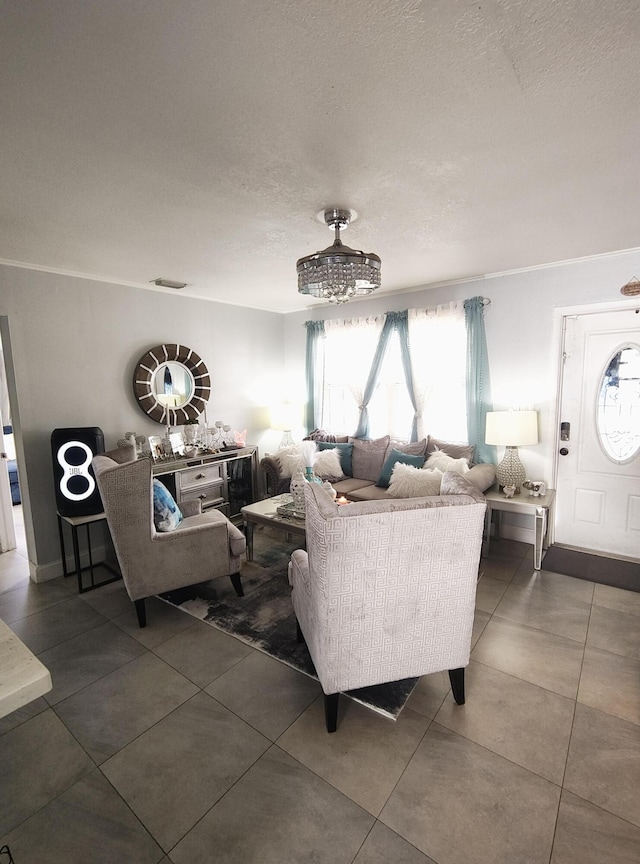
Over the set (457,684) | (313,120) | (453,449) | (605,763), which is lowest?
(605,763)

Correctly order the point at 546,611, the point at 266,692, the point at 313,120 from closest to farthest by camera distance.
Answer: the point at 313,120 → the point at 266,692 → the point at 546,611

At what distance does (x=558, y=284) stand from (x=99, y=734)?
4.43 m

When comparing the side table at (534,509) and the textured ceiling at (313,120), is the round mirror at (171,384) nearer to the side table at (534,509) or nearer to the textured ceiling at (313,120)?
the textured ceiling at (313,120)

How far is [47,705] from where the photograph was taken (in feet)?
6.74

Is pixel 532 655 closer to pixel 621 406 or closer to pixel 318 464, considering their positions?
pixel 621 406

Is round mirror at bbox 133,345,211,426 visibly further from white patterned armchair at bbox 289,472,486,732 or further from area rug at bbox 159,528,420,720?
white patterned armchair at bbox 289,472,486,732

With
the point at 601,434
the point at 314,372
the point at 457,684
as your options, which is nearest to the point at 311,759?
the point at 457,684

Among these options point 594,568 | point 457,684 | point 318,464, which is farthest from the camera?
point 318,464

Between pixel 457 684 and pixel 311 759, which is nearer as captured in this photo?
pixel 311 759

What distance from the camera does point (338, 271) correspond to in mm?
2107

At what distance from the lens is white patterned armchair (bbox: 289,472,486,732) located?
1.63 m

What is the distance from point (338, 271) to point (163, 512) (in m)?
2.00

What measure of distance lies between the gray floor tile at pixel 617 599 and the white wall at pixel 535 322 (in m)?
0.96

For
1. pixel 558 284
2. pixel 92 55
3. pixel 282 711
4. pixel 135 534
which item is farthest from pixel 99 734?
pixel 558 284
